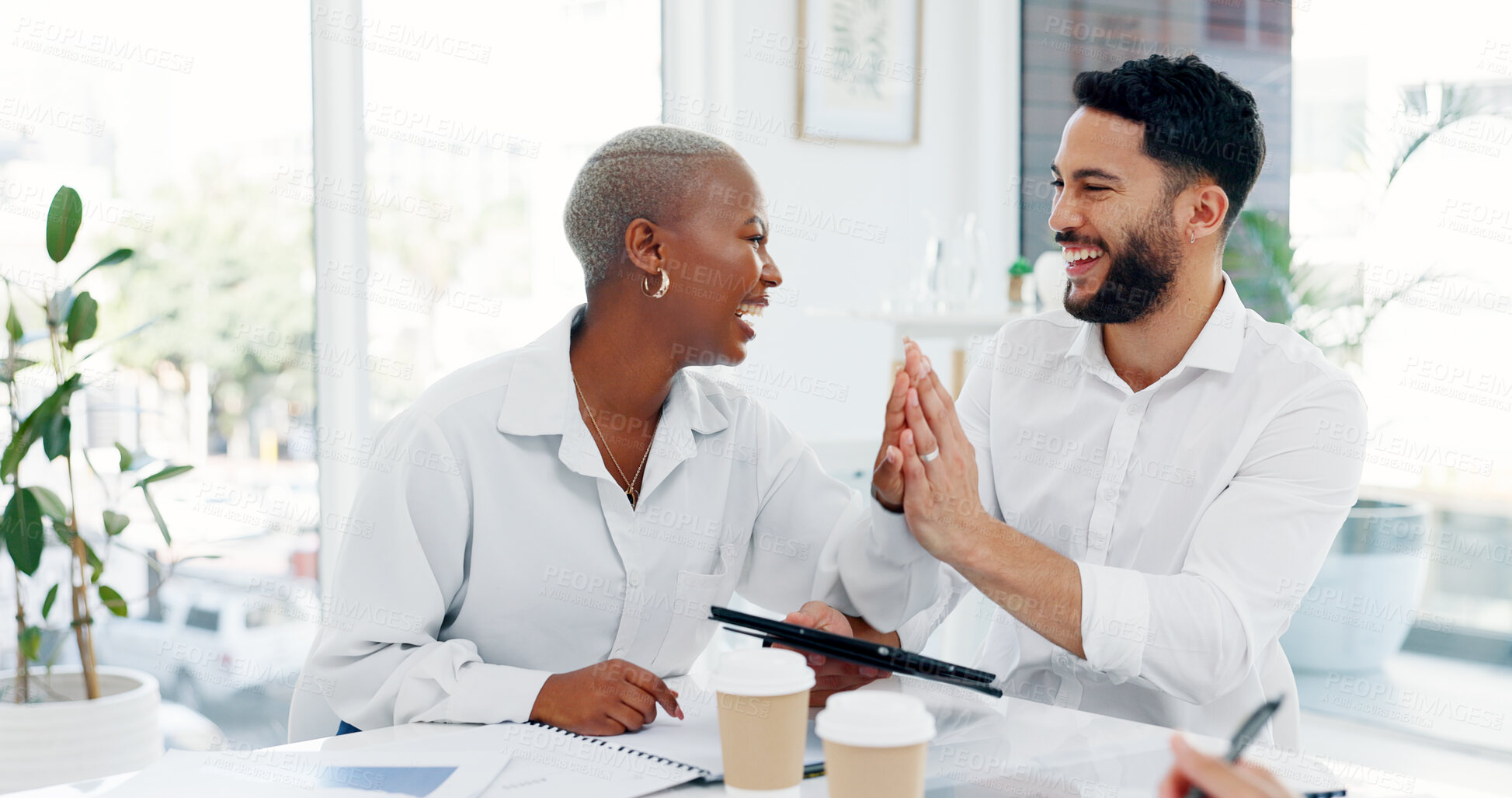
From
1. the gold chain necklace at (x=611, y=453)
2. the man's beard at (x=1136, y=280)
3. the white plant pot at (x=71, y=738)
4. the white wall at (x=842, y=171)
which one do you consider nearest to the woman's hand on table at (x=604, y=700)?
the gold chain necklace at (x=611, y=453)

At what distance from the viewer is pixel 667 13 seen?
144 inches

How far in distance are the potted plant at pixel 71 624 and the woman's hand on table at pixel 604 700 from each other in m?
1.26

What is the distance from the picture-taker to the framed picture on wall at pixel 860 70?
3705 millimetres

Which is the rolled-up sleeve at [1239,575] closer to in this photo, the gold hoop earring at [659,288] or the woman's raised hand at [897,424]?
the woman's raised hand at [897,424]

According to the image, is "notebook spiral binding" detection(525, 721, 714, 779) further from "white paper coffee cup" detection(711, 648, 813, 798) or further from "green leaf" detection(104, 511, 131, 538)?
"green leaf" detection(104, 511, 131, 538)

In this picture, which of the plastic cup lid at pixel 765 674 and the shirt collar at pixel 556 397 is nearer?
the plastic cup lid at pixel 765 674

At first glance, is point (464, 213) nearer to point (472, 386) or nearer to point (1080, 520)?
point (472, 386)

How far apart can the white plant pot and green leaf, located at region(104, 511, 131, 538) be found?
29cm

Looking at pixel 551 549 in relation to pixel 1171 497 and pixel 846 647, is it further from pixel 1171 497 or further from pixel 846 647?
pixel 1171 497

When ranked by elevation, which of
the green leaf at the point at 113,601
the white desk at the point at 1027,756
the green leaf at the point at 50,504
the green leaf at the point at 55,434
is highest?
the green leaf at the point at 55,434

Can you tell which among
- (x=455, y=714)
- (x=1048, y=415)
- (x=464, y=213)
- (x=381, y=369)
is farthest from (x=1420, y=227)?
(x=455, y=714)

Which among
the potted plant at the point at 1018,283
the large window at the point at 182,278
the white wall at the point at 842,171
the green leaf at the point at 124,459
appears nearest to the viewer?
the green leaf at the point at 124,459

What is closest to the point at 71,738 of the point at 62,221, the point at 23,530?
the point at 23,530

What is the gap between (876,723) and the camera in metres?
0.89
